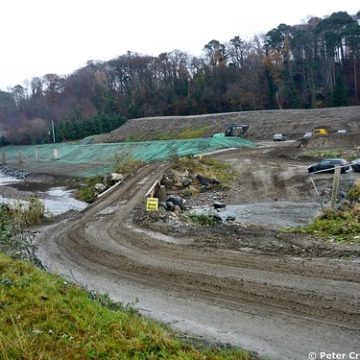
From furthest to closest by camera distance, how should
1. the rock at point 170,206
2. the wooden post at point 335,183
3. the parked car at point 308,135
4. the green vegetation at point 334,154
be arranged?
the parked car at point 308,135
the green vegetation at point 334,154
the rock at point 170,206
the wooden post at point 335,183

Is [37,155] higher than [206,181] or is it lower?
higher

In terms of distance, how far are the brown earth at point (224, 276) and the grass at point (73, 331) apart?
4.33 ft

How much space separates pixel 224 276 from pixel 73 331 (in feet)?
16.6

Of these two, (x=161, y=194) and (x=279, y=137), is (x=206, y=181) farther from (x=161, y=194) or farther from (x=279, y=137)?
(x=279, y=137)

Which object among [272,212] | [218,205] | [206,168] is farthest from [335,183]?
[206,168]

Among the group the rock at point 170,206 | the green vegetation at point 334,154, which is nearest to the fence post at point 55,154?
the green vegetation at point 334,154

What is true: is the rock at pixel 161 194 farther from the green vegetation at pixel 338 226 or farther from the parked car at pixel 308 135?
the parked car at pixel 308 135

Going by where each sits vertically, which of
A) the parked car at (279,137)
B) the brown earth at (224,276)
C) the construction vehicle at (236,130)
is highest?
the construction vehicle at (236,130)

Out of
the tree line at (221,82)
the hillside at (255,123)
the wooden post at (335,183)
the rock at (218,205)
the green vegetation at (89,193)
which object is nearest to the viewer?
the wooden post at (335,183)

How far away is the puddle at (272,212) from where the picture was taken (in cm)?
2117

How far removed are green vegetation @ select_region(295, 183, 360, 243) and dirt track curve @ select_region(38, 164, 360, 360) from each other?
2816mm

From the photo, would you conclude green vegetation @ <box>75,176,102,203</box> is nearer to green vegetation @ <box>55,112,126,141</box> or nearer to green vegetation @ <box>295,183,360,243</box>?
green vegetation @ <box>295,183,360,243</box>

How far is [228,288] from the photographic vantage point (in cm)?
1012

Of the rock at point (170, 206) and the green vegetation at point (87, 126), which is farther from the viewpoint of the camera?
the green vegetation at point (87, 126)
